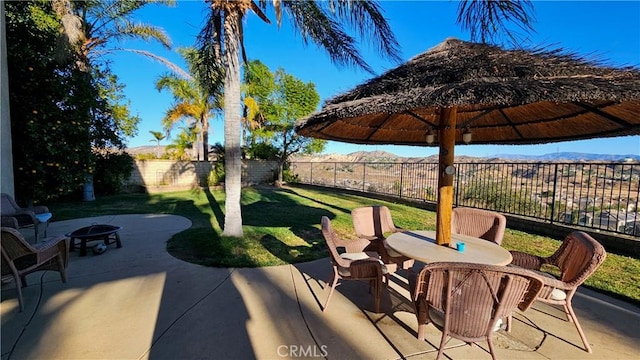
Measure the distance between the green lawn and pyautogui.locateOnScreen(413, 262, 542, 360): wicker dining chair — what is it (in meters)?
2.75

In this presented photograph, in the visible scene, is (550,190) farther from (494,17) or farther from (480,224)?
(494,17)

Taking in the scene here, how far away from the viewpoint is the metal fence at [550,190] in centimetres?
523

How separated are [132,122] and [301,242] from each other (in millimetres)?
13052

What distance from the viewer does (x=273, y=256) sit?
4.72m

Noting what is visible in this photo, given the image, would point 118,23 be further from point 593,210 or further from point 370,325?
point 593,210

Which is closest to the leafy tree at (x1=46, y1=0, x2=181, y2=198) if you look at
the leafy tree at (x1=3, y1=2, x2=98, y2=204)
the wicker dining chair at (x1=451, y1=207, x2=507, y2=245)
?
the leafy tree at (x1=3, y1=2, x2=98, y2=204)

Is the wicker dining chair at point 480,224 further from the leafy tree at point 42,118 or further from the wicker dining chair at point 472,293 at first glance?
the leafy tree at point 42,118

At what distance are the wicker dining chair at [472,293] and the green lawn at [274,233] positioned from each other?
2.75m

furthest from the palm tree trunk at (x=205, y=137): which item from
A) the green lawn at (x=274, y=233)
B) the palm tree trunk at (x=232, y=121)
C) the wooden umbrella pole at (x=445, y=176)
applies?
the wooden umbrella pole at (x=445, y=176)

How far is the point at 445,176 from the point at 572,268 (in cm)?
139

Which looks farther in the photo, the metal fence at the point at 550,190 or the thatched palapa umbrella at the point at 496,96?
the metal fence at the point at 550,190

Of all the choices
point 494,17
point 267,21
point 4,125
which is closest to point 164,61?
point 4,125

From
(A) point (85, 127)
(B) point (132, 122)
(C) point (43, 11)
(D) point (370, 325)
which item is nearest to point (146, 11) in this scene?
(C) point (43, 11)

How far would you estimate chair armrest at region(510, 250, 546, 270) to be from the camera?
10.2 feet
